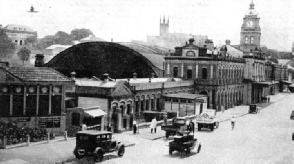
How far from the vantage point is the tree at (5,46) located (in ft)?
199

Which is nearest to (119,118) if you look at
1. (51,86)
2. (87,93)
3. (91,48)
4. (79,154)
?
(87,93)

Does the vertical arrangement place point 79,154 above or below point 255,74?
below

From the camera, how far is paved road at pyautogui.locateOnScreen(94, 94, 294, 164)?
2338cm

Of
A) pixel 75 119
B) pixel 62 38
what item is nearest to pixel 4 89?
pixel 75 119

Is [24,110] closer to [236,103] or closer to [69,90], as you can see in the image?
[69,90]

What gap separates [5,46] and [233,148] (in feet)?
165

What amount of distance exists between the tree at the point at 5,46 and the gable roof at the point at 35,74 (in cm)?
3011

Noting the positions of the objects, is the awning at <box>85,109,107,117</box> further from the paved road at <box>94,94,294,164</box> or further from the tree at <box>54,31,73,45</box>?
the tree at <box>54,31,73,45</box>

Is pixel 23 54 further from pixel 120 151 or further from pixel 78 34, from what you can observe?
pixel 120 151

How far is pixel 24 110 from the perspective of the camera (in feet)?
88.7

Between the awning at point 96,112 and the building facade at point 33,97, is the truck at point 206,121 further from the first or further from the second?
the building facade at point 33,97

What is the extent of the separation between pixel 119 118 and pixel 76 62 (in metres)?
35.3

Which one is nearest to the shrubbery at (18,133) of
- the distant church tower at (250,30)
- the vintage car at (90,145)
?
the vintage car at (90,145)

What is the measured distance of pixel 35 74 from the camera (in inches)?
1118
